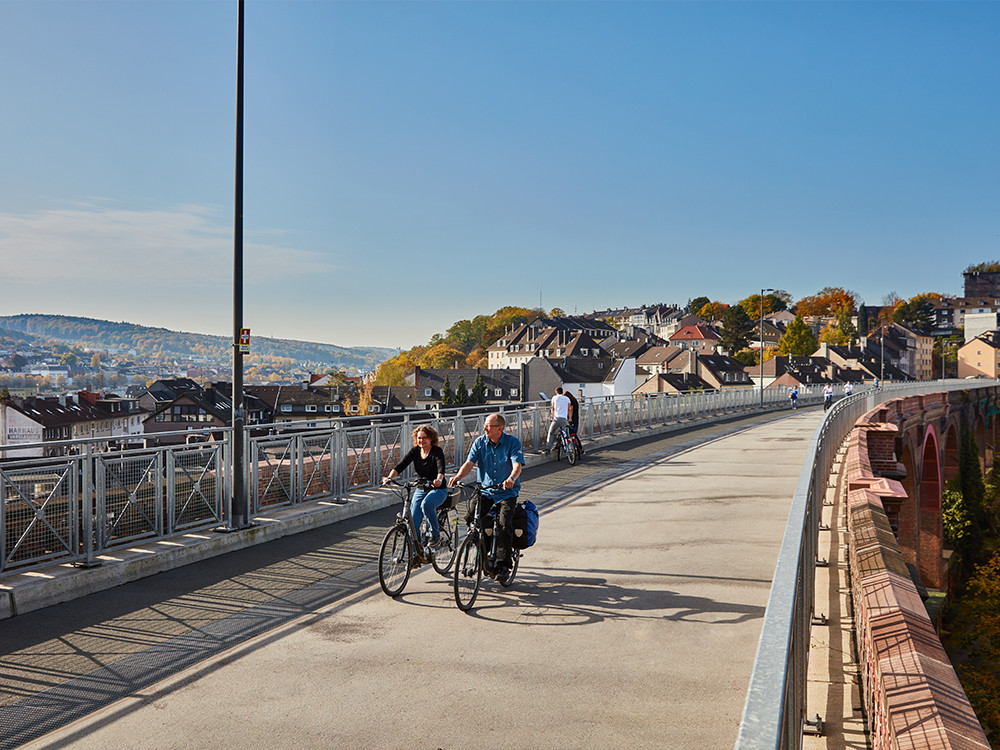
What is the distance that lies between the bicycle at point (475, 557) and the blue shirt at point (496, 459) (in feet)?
0.35

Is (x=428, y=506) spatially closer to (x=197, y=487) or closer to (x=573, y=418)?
(x=197, y=487)

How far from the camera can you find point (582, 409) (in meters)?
23.9

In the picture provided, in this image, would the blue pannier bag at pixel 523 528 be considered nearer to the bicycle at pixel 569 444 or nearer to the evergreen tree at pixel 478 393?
the bicycle at pixel 569 444

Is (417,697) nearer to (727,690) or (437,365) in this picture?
(727,690)

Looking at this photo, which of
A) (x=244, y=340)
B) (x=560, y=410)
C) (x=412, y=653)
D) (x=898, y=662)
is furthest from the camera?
(x=560, y=410)

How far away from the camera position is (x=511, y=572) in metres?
8.03

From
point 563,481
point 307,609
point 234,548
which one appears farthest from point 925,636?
point 563,481

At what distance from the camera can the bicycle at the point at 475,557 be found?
7.25 metres

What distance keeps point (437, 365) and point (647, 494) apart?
483 ft

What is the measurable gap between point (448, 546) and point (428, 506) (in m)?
0.51

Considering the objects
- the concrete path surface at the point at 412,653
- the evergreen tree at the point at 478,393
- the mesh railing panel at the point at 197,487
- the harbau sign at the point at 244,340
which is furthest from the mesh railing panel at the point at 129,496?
the evergreen tree at the point at 478,393

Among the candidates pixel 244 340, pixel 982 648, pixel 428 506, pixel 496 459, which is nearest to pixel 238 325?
pixel 244 340

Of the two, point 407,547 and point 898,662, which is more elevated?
point 407,547

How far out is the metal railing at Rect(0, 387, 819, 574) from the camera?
7.79m
